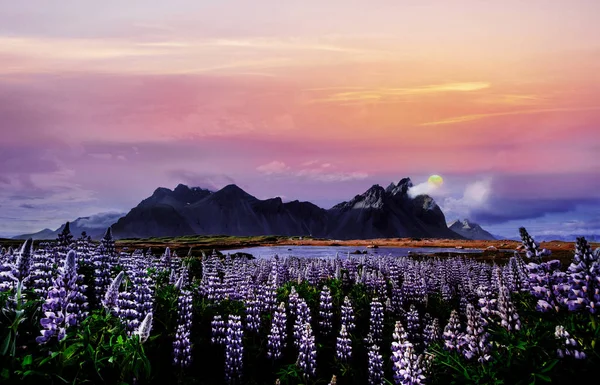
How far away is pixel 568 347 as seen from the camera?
619cm

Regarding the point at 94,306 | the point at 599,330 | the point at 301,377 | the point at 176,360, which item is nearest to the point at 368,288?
the point at 301,377

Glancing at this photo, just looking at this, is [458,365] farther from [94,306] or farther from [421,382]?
[94,306]

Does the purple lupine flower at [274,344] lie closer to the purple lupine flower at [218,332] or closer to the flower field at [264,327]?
the flower field at [264,327]

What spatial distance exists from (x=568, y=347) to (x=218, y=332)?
8407 millimetres

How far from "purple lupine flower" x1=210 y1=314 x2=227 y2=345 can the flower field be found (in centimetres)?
6

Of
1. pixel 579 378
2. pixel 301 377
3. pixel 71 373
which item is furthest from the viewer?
pixel 301 377

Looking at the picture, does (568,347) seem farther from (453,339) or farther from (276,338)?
(276,338)

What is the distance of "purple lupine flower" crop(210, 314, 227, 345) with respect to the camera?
11.4 m

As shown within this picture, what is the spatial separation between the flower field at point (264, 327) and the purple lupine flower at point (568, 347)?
0.8 inches

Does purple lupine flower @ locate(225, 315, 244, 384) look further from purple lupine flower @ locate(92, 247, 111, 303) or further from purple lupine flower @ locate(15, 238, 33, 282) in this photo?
purple lupine flower @ locate(15, 238, 33, 282)

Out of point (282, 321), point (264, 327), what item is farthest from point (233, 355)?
point (264, 327)

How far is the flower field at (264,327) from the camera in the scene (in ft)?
19.6

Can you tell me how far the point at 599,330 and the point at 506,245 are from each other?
184 ft

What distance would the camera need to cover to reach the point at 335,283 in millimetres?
18172
